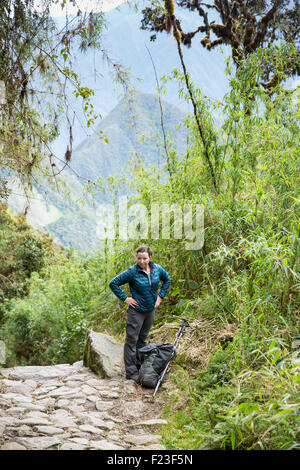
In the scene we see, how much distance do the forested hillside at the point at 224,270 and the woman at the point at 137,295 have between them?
53cm

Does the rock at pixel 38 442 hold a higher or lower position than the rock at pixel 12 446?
lower

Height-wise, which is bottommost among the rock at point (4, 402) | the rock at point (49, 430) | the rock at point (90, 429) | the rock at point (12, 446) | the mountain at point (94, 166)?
the rock at point (4, 402)

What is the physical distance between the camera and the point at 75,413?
376 cm

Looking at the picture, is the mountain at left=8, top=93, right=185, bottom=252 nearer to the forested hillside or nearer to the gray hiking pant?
the forested hillside

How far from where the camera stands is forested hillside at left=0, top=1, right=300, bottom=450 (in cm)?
285

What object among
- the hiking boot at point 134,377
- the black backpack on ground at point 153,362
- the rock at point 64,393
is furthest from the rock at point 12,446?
the hiking boot at point 134,377

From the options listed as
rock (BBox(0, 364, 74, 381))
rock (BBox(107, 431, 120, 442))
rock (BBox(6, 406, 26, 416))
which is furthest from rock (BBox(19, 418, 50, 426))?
rock (BBox(0, 364, 74, 381))

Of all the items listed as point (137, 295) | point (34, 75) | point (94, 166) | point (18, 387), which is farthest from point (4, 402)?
point (94, 166)

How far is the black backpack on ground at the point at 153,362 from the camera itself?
170 inches

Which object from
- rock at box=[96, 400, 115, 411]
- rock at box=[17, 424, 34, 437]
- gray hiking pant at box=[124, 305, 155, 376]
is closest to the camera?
rock at box=[17, 424, 34, 437]

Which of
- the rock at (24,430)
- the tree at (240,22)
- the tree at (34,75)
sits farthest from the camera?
the tree at (240,22)

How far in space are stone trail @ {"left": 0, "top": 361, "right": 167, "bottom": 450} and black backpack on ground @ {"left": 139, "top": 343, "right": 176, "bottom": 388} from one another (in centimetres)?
12

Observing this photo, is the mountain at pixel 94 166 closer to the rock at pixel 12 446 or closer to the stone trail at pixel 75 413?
the stone trail at pixel 75 413

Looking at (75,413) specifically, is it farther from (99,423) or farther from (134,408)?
(134,408)
